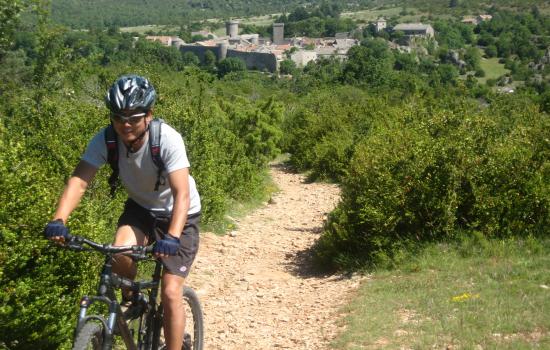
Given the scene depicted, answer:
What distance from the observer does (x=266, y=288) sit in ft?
26.1

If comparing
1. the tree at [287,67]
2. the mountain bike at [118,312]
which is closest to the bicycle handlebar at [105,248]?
the mountain bike at [118,312]

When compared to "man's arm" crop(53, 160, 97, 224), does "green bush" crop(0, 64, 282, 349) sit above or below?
below

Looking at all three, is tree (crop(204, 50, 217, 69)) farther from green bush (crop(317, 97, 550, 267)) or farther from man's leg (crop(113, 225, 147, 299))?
man's leg (crop(113, 225, 147, 299))

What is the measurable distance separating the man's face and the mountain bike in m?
0.58

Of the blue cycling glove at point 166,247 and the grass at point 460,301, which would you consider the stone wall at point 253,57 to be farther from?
the blue cycling glove at point 166,247

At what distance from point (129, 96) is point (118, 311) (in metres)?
1.10

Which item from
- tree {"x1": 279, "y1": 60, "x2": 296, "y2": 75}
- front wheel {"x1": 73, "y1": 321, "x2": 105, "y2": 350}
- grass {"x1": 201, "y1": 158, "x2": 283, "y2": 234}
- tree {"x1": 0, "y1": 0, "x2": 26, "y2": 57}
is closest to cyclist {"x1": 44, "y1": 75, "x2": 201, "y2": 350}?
front wheel {"x1": 73, "y1": 321, "x2": 105, "y2": 350}

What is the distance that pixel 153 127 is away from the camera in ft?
12.1

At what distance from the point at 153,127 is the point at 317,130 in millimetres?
16859

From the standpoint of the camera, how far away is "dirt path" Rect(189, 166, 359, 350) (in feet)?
20.6

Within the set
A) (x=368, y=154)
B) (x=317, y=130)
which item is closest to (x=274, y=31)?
(x=317, y=130)

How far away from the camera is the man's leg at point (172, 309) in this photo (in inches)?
151

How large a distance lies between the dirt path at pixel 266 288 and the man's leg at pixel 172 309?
7.01ft

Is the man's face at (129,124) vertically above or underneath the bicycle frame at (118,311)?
above
